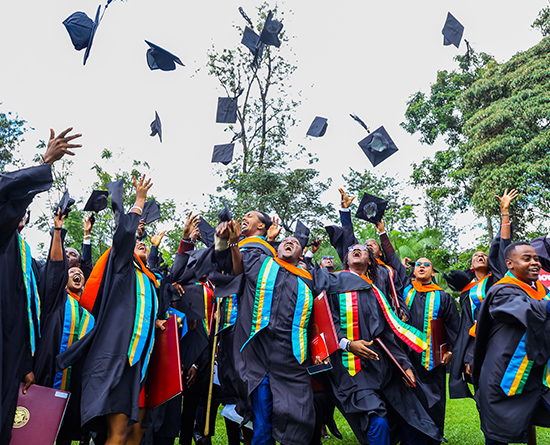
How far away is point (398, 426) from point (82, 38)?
17.2 ft

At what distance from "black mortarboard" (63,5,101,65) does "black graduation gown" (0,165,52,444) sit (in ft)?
9.68

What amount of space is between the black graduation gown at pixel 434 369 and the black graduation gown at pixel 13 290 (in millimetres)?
3415

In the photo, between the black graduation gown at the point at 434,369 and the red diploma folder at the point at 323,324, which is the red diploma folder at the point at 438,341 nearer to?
the black graduation gown at the point at 434,369

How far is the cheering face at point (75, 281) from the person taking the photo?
4652 mm

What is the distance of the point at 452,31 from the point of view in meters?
9.11

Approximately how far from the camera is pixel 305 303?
4.30m

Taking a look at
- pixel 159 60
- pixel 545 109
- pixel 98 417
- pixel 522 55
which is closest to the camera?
pixel 98 417

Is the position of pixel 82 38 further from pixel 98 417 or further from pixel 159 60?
pixel 98 417

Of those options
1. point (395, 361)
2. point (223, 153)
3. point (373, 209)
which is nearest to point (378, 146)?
point (373, 209)

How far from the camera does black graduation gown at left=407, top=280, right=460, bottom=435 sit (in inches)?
192

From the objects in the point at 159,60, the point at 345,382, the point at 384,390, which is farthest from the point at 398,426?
the point at 159,60

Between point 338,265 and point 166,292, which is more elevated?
point 338,265

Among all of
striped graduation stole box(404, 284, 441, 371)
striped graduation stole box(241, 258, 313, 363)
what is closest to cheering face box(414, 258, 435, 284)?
striped graduation stole box(404, 284, 441, 371)

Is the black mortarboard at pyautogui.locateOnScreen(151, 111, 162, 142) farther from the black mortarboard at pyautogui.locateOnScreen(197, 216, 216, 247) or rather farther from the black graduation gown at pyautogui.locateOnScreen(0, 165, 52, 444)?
the black graduation gown at pyautogui.locateOnScreen(0, 165, 52, 444)
